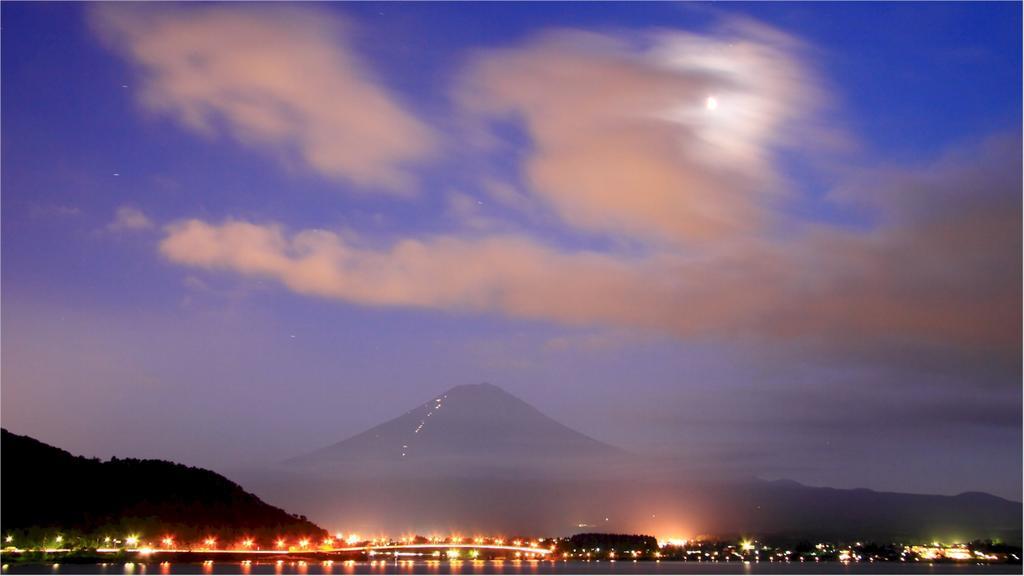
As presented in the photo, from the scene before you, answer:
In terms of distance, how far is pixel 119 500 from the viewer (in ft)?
326

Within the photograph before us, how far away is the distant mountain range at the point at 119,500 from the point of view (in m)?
87.8

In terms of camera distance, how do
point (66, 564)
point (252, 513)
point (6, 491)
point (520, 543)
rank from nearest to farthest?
point (66, 564) < point (6, 491) < point (252, 513) < point (520, 543)

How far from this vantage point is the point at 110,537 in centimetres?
8712

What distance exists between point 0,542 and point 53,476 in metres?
16.5

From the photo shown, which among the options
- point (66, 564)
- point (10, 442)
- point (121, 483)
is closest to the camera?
point (66, 564)

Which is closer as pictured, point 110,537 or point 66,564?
point 66,564

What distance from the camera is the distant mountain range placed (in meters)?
87.8

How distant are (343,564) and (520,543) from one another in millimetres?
37524

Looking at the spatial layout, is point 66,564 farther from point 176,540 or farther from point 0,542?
point 176,540

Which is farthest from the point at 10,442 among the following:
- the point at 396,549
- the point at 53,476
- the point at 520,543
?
the point at 520,543

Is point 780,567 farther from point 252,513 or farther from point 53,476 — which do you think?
point 53,476

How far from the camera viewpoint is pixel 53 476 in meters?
93.6

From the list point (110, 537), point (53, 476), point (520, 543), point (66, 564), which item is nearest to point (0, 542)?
point (66, 564)

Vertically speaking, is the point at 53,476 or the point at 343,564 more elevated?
the point at 53,476
